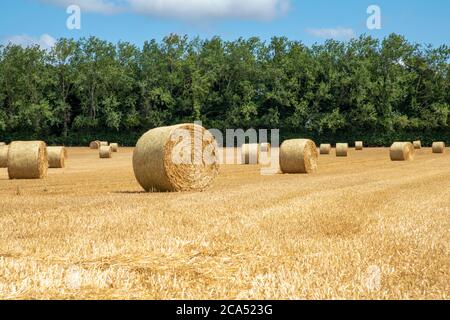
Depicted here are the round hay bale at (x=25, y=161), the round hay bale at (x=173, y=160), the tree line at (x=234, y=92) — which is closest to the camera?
the round hay bale at (x=173, y=160)

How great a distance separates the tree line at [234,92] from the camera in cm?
7069

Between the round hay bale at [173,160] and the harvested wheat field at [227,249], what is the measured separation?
10.5 ft

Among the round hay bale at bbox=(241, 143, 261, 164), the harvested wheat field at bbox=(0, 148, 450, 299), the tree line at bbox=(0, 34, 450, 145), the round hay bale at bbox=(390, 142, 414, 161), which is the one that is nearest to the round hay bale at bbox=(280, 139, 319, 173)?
the round hay bale at bbox=(241, 143, 261, 164)

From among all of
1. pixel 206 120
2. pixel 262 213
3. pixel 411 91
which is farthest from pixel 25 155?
pixel 411 91

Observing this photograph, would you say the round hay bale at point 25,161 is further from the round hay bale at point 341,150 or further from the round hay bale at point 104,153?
the round hay bale at point 341,150

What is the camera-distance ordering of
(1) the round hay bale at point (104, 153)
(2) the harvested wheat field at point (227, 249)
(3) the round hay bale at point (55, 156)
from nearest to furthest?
(2) the harvested wheat field at point (227, 249) → (3) the round hay bale at point (55, 156) → (1) the round hay bale at point (104, 153)

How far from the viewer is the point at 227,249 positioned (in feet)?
23.7

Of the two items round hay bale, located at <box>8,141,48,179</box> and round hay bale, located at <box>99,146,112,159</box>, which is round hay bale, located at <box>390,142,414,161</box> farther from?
round hay bale, located at <box>8,141,48,179</box>

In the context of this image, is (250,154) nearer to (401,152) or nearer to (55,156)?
(401,152)

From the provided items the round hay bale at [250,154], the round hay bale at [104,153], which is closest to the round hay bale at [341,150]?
the round hay bale at [250,154]

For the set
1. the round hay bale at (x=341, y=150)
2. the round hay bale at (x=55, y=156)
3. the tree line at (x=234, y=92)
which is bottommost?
the round hay bale at (x=341, y=150)

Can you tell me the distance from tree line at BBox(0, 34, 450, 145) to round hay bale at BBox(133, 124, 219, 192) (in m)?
53.6

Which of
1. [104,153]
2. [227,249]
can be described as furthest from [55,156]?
[227,249]

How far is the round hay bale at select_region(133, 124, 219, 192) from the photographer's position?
51.9ft
